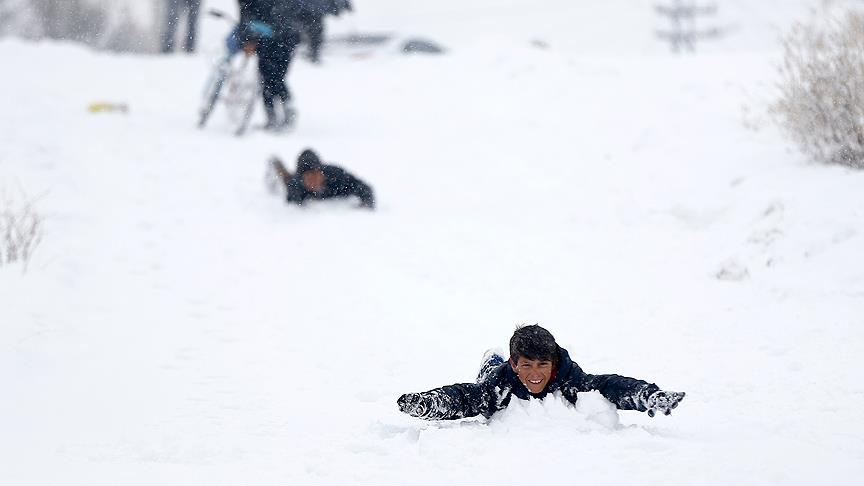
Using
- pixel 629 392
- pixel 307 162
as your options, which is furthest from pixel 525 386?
pixel 307 162

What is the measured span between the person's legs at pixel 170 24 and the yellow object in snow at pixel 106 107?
33.0 ft

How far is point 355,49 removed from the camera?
59.3 feet

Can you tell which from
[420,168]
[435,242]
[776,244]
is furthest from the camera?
[420,168]

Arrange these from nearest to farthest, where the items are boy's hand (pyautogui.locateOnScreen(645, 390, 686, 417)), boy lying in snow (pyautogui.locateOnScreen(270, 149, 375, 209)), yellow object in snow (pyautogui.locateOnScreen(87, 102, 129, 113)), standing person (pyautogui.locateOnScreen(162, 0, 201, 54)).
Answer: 1. boy's hand (pyautogui.locateOnScreen(645, 390, 686, 417))
2. boy lying in snow (pyautogui.locateOnScreen(270, 149, 375, 209))
3. yellow object in snow (pyautogui.locateOnScreen(87, 102, 129, 113))
4. standing person (pyautogui.locateOnScreen(162, 0, 201, 54))

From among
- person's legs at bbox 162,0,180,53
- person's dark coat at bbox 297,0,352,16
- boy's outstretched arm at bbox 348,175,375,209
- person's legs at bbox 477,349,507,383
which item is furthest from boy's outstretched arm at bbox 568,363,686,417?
person's legs at bbox 162,0,180,53

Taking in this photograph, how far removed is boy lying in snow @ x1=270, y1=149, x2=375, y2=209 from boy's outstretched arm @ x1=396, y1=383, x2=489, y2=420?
4.10m

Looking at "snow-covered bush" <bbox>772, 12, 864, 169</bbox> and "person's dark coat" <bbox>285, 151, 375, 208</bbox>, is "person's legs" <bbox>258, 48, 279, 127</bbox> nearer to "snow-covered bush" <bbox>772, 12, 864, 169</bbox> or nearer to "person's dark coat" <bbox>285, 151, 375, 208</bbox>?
Answer: "person's dark coat" <bbox>285, 151, 375, 208</bbox>

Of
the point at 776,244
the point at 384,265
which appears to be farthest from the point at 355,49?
the point at 776,244

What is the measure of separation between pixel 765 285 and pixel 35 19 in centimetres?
2737

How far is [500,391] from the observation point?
3172mm

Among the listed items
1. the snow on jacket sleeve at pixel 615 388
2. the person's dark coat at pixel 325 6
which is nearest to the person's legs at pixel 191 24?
the person's dark coat at pixel 325 6

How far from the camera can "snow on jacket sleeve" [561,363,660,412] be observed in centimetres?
292

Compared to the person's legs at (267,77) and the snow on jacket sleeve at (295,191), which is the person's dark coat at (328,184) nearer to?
the snow on jacket sleeve at (295,191)

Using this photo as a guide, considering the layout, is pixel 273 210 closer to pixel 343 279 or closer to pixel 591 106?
pixel 343 279
